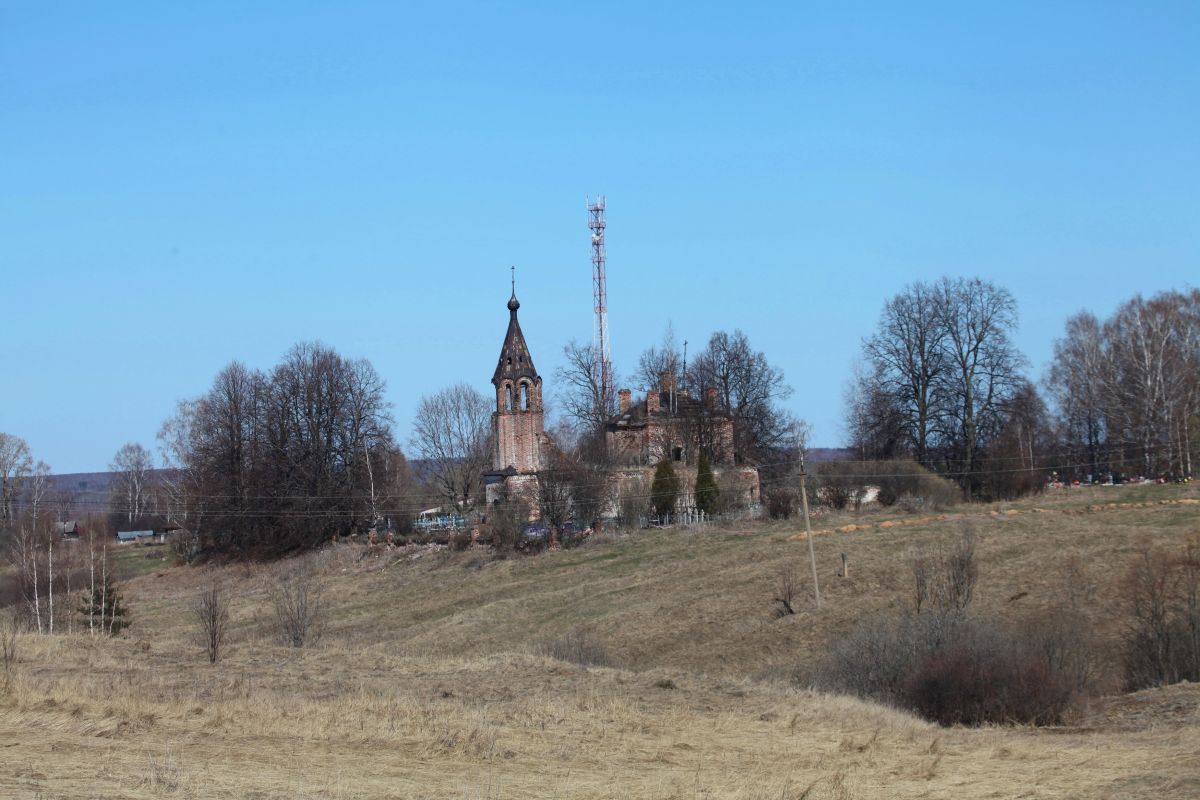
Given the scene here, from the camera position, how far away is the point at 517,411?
67.9m

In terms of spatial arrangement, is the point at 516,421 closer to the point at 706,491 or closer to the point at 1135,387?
the point at 706,491

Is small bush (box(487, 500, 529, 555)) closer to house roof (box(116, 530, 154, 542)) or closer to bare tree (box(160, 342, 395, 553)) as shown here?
bare tree (box(160, 342, 395, 553))

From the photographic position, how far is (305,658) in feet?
92.7

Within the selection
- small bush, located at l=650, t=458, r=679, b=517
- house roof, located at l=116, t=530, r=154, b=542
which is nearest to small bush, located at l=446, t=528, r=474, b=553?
small bush, located at l=650, t=458, r=679, b=517

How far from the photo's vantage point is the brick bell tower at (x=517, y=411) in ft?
221

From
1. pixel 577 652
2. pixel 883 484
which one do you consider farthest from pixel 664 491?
pixel 577 652

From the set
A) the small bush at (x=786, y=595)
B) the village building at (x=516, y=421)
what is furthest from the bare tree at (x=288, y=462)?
the small bush at (x=786, y=595)

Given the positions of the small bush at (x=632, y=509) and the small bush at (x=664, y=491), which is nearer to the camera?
the small bush at (x=632, y=509)

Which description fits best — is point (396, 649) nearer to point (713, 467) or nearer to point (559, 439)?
point (713, 467)

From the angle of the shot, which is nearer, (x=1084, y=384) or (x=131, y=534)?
(x=1084, y=384)

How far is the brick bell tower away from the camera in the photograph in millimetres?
67250

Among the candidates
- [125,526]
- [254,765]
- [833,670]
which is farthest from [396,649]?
[125,526]

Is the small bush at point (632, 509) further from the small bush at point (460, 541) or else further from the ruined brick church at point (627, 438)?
the small bush at point (460, 541)

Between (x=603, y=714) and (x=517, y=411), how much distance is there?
48000 mm
